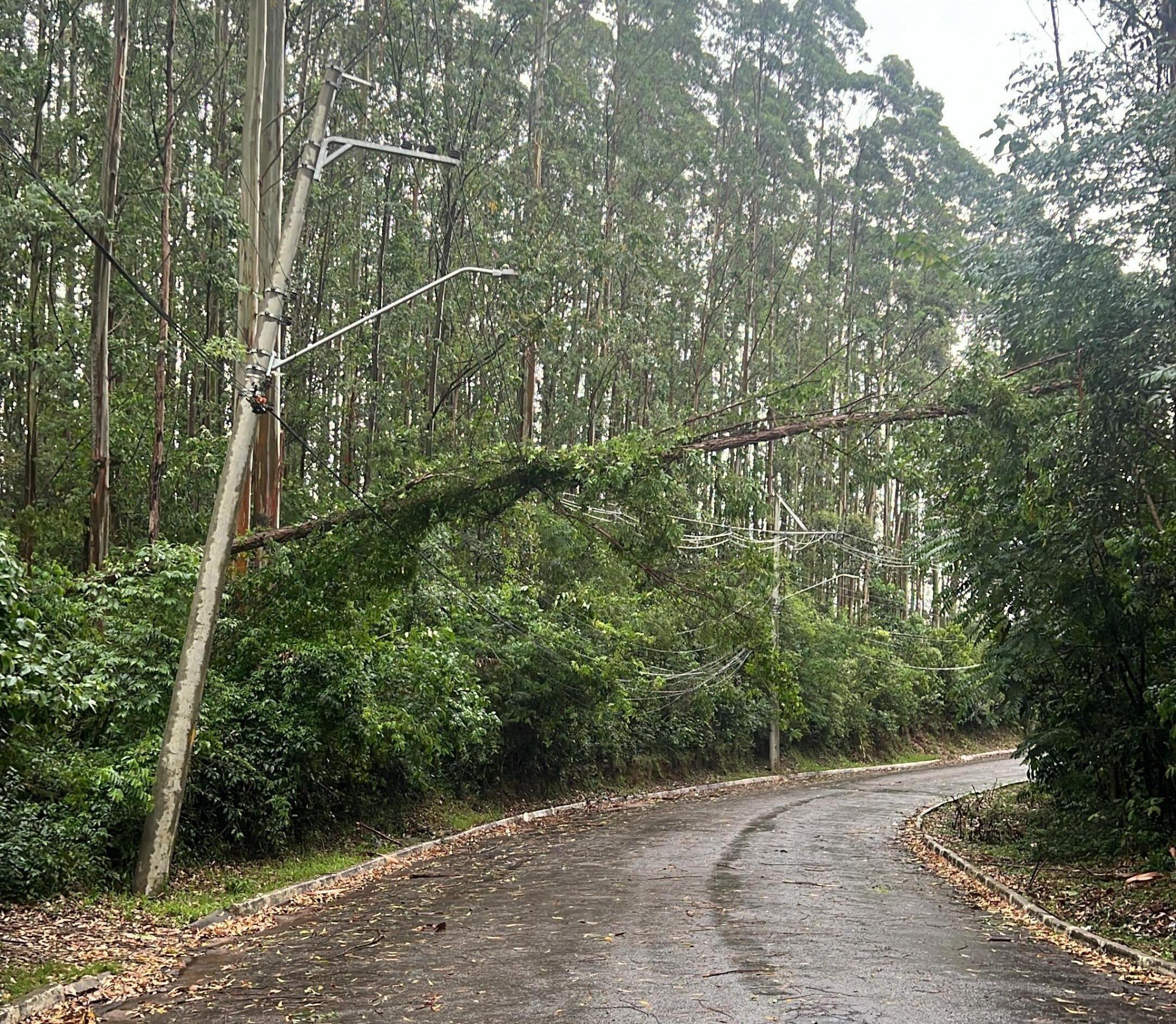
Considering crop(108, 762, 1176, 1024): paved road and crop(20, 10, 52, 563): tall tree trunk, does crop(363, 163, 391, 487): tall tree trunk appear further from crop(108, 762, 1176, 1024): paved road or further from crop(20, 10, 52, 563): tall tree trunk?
crop(108, 762, 1176, 1024): paved road

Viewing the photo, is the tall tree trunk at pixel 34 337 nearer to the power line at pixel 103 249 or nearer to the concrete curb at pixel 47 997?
the power line at pixel 103 249

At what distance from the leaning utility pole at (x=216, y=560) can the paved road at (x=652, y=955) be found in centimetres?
160

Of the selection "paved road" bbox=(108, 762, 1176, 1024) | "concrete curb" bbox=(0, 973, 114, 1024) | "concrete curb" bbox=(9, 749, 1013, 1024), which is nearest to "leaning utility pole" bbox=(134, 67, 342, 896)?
"concrete curb" bbox=(9, 749, 1013, 1024)

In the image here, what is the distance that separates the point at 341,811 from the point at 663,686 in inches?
502

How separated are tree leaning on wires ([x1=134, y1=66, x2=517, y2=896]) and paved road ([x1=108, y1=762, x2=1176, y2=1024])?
1.63 metres

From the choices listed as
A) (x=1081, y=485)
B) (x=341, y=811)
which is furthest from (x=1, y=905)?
(x=1081, y=485)

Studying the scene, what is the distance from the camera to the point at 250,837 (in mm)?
13266

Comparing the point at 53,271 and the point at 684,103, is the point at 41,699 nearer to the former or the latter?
the point at 53,271

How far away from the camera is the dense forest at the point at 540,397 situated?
12.5 metres

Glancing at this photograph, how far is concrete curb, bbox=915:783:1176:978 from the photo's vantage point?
8461mm

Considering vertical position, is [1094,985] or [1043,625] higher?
[1043,625]

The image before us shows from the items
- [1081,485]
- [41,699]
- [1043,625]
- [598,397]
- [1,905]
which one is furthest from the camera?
[598,397]

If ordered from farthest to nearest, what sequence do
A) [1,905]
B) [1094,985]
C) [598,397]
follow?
[598,397] < [1,905] < [1094,985]

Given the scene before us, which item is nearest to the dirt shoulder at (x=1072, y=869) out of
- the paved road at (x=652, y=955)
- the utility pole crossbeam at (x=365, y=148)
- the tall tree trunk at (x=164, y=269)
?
the paved road at (x=652, y=955)
